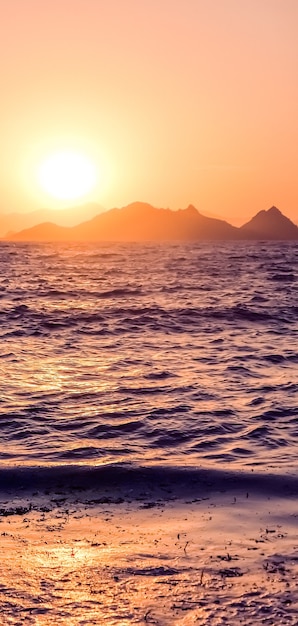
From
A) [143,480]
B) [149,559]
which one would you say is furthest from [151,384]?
[149,559]

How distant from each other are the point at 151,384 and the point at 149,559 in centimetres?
1059

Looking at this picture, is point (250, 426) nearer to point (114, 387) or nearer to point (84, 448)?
point (84, 448)

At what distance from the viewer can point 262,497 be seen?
10367 millimetres

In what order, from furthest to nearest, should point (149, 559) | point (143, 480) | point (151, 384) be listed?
point (151, 384)
point (143, 480)
point (149, 559)

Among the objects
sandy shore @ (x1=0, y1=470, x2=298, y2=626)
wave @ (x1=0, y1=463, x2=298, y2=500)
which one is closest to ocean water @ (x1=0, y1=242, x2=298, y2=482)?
wave @ (x1=0, y1=463, x2=298, y2=500)

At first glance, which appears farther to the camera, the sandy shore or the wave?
the wave

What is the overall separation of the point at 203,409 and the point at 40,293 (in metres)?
31.1

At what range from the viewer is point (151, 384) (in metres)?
18.4

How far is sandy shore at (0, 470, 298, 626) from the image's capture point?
657 centimetres

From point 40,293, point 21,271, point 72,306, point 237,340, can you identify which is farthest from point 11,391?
point 21,271

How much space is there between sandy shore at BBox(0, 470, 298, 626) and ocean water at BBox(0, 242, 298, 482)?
1.99 metres

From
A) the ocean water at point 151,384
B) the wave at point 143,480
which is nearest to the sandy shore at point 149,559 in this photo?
the wave at point 143,480

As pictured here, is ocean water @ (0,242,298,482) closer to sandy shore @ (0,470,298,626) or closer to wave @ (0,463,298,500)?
wave @ (0,463,298,500)

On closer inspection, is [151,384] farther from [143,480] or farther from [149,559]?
[149,559]
